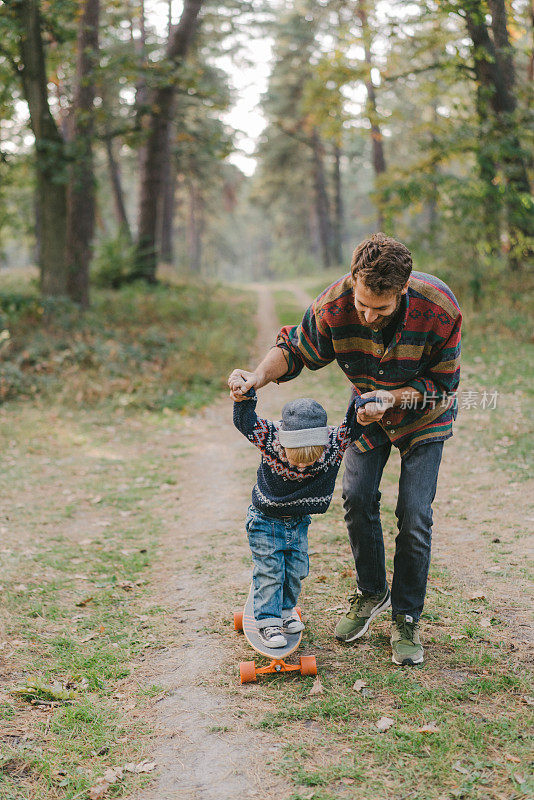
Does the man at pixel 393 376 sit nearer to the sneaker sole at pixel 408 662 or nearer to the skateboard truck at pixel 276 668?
the sneaker sole at pixel 408 662

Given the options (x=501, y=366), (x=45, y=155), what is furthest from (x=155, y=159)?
(x=501, y=366)

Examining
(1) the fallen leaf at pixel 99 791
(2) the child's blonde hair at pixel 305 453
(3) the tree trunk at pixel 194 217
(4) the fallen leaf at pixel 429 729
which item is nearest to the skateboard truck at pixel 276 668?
(4) the fallen leaf at pixel 429 729

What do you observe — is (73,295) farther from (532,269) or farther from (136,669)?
(136,669)

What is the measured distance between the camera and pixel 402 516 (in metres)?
3.82

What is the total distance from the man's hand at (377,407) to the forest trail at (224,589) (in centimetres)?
168

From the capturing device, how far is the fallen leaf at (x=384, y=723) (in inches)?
134

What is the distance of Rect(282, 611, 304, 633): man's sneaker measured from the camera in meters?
4.02

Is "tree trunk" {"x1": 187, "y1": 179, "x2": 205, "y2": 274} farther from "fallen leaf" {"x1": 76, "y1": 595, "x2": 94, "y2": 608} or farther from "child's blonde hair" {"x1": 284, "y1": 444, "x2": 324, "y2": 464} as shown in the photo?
"child's blonde hair" {"x1": 284, "y1": 444, "x2": 324, "y2": 464}

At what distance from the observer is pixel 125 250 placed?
19.1 meters

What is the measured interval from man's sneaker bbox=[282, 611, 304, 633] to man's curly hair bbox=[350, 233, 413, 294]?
2.03 m

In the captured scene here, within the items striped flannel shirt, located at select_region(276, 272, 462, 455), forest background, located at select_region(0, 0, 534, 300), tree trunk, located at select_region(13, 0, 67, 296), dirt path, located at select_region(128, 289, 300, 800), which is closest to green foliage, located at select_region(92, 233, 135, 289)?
forest background, located at select_region(0, 0, 534, 300)

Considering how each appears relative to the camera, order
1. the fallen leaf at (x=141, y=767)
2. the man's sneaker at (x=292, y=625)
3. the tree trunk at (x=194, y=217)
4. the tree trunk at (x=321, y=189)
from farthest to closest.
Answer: the tree trunk at (x=194, y=217)
the tree trunk at (x=321, y=189)
the man's sneaker at (x=292, y=625)
the fallen leaf at (x=141, y=767)

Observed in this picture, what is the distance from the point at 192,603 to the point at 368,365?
2340 mm

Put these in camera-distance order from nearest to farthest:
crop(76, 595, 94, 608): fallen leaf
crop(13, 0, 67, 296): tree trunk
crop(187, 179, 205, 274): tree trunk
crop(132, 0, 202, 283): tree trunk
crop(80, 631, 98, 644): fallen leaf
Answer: crop(80, 631, 98, 644): fallen leaf, crop(76, 595, 94, 608): fallen leaf, crop(13, 0, 67, 296): tree trunk, crop(132, 0, 202, 283): tree trunk, crop(187, 179, 205, 274): tree trunk
